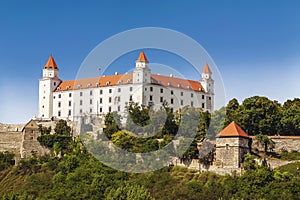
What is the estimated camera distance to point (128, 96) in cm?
6556

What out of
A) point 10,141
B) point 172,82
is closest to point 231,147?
point 172,82

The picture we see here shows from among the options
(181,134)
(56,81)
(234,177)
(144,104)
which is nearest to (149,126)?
(181,134)

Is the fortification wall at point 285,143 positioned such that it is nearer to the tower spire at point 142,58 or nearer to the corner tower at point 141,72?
the corner tower at point 141,72

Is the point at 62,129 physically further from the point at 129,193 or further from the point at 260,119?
the point at 129,193

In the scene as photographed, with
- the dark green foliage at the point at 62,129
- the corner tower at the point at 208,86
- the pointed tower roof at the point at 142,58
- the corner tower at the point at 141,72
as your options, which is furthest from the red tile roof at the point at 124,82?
the dark green foliage at the point at 62,129

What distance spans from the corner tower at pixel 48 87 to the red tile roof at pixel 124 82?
5.88ft

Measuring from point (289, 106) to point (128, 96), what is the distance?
47.6 feet

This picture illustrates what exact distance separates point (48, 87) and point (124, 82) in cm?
1121

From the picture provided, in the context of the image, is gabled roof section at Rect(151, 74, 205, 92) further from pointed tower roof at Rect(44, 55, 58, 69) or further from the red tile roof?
pointed tower roof at Rect(44, 55, 58, 69)

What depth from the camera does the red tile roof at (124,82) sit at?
6594 centimetres

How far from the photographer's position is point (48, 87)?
76.5 metres

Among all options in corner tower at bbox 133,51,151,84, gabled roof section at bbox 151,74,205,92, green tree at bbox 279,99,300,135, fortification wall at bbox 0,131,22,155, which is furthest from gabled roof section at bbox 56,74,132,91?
green tree at bbox 279,99,300,135

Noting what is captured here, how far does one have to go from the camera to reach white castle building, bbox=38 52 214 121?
6538cm

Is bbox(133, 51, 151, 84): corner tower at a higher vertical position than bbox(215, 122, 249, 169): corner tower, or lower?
higher
